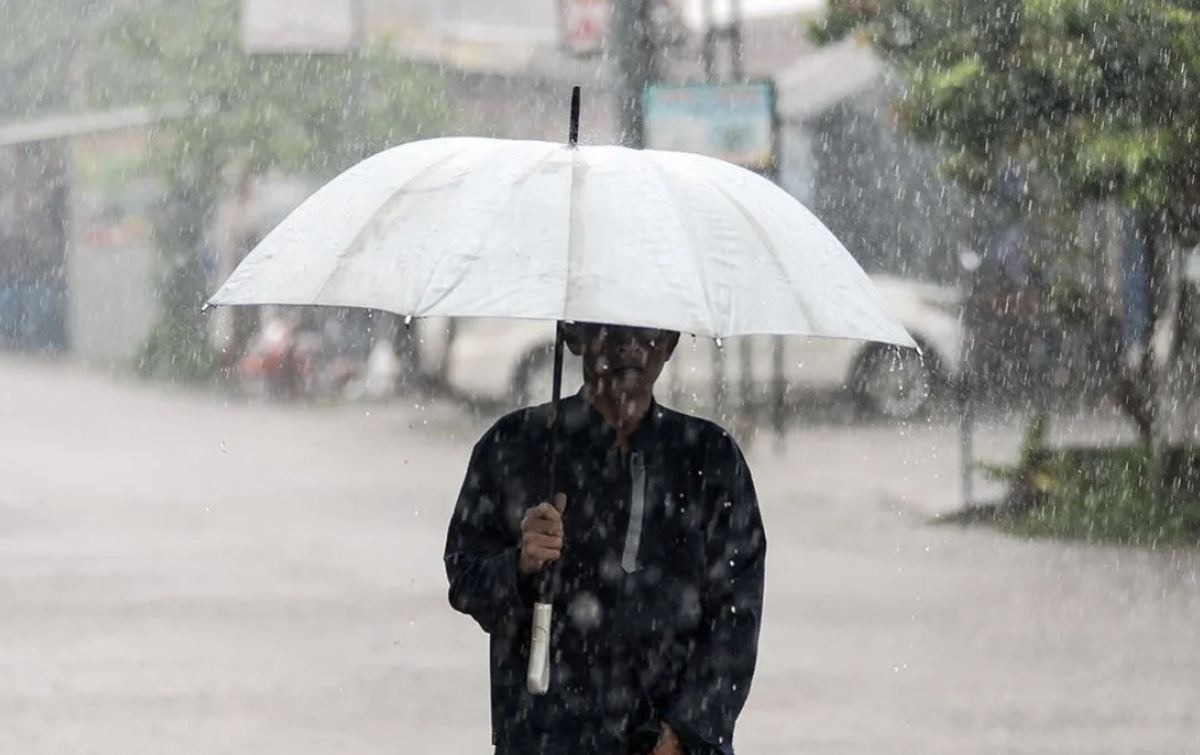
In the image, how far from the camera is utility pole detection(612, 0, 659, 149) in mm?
14711

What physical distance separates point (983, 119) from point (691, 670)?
9949mm

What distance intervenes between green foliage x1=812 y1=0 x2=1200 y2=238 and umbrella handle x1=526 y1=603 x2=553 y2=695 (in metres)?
9.18

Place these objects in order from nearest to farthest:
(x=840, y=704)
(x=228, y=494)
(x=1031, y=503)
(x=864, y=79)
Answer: (x=840, y=704)
(x=1031, y=503)
(x=228, y=494)
(x=864, y=79)

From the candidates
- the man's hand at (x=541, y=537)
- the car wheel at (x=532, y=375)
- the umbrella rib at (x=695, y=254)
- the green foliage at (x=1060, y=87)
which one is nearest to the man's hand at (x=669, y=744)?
the man's hand at (x=541, y=537)

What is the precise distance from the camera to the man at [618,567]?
371 cm

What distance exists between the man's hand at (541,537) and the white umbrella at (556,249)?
59mm

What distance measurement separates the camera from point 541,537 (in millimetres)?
3631

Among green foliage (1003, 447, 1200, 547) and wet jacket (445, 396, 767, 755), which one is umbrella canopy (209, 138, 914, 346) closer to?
wet jacket (445, 396, 767, 755)

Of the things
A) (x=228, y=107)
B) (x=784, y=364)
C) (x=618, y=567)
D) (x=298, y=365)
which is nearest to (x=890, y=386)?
(x=784, y=364)

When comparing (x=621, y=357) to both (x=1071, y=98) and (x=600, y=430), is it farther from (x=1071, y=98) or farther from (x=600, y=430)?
(x=1071, y=98)

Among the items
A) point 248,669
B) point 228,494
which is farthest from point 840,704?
point 228,494

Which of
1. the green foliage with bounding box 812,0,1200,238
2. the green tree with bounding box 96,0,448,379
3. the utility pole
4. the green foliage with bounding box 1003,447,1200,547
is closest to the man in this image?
the green foliage with bounding box 812,0,1200,238

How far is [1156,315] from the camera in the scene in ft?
45.4

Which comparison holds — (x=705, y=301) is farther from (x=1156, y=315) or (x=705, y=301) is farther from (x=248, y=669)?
(x=1156, y=315)
